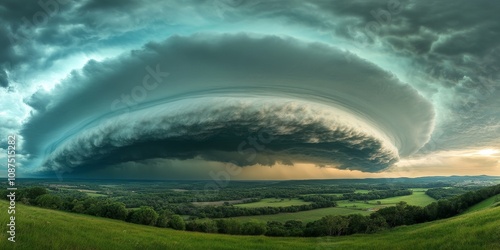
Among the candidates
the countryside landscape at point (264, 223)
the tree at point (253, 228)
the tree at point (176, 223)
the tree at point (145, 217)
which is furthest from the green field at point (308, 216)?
the tree at point (145, 217)

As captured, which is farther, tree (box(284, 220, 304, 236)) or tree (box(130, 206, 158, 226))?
tree (box(130, 206, 158, 226))

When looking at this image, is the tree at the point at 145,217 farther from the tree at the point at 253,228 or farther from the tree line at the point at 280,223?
the tree at the point at 253,228

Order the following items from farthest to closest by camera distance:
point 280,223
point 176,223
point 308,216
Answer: point 308,216
point 280,223
point 176,223

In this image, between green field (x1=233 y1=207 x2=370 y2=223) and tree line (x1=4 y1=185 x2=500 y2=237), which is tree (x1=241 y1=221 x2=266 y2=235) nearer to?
tree line (x1=4 y1=185 x2=500 y2=237)

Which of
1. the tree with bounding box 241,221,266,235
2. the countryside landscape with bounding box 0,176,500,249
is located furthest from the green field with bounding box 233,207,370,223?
the tree with bounding box 241,221,266,235

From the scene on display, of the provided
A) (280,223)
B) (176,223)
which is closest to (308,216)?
(280,223)

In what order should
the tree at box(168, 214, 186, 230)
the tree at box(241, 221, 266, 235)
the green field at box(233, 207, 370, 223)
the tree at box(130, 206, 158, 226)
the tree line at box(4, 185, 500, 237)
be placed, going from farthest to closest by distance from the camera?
the green field at box(233, 207, 370, 223) → the tree at box(168, 214, 186, 230) → the tree at box(241, 221, 266, 235) → the tree at box(130, 206, 158, 226) → the tree line at box(4, 185, 500, 237)

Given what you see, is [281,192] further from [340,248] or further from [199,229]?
[340,248]

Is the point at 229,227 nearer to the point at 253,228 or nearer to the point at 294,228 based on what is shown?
the point at 253,228

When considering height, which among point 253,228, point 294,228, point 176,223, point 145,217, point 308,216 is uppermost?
point 145,217
